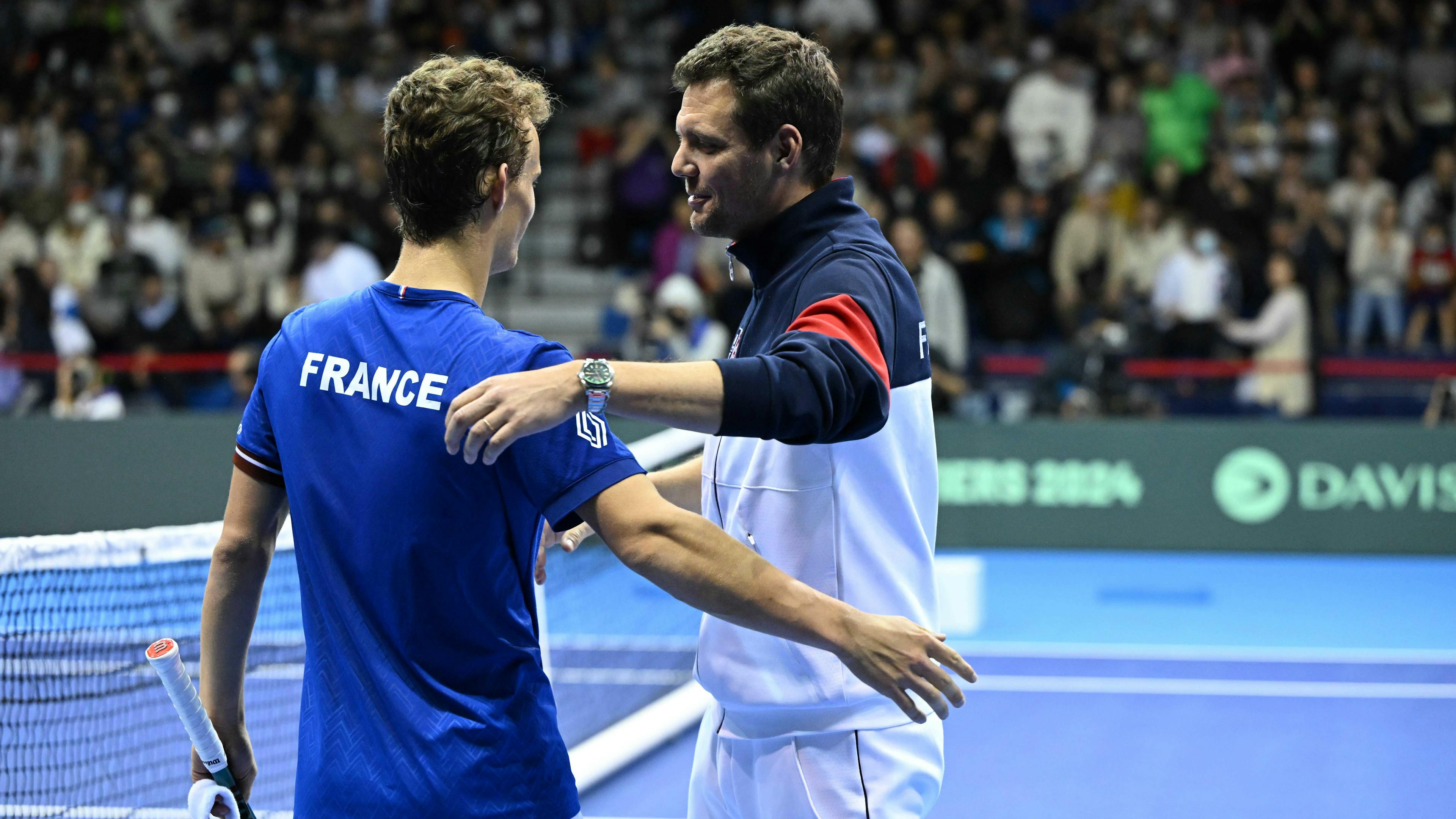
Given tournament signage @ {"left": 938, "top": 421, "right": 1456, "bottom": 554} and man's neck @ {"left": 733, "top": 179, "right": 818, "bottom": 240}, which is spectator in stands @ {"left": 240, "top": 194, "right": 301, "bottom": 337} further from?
man's neck @ {"left": 733, "top": 179, "right": 818, "bottom": 240}

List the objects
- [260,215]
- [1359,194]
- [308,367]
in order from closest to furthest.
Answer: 1. [308,367]
2. [1359,194]
3. [260,215]

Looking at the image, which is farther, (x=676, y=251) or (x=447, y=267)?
(x=676, y=251)

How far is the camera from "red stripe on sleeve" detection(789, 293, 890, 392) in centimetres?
234

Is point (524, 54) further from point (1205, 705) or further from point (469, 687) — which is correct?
point (469, 687)

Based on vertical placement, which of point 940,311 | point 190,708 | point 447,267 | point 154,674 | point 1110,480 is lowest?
point 154,674

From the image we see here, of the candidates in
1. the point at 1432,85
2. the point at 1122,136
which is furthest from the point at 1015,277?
the point at 1432,85

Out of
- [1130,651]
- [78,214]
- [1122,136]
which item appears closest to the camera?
[1130,651]

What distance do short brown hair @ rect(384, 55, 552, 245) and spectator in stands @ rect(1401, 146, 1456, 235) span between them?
12850mm

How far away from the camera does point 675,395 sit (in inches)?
84.7

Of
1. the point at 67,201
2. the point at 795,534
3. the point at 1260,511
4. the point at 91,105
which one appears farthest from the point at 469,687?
the point at 91,105

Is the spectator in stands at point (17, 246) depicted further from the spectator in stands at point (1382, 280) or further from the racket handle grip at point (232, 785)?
the racket handle grip at point (232, 785)

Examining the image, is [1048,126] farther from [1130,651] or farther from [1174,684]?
[1174,684]

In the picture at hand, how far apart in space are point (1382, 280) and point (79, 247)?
507 inches

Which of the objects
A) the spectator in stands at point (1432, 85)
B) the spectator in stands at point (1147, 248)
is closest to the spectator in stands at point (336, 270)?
the spectator in stands at point (1147, 248)
